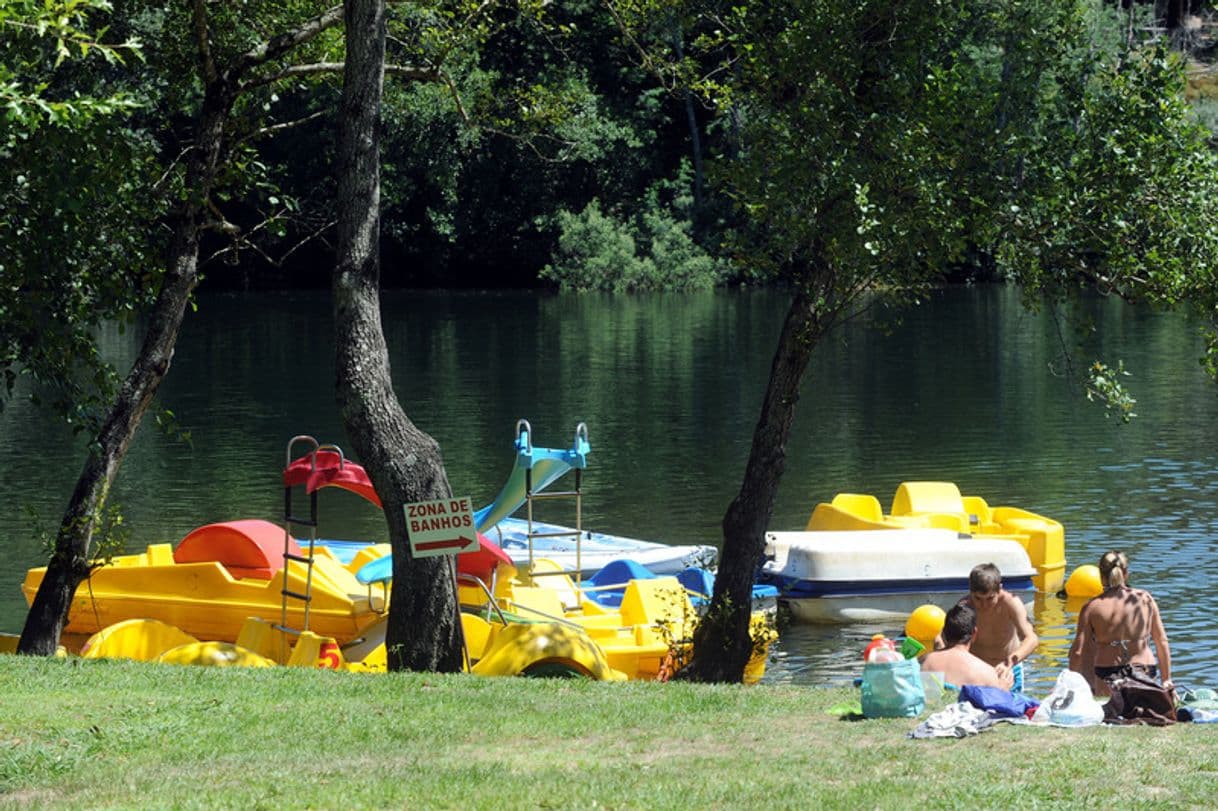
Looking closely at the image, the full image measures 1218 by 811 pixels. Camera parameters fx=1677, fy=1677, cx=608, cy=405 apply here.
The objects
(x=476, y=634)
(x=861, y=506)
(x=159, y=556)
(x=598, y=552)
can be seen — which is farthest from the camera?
(x=861, y=506)

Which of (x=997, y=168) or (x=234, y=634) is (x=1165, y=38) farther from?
(x=234, y=634)

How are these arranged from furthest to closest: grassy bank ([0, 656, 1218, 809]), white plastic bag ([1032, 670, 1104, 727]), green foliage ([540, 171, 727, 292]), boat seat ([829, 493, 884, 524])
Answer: green foliage ([540, 171, 727, 292])
boat seat ([829, 493, 884, 524])
white plastic bag ([1032, 670, 1104, 727])
grassy bank ([0, 656, 1218, 809])

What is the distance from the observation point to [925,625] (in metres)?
16.4

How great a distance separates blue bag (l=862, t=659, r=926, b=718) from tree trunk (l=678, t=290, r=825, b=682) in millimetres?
3209

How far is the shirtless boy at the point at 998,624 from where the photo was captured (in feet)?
35.2

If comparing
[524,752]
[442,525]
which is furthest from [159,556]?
[524,752]

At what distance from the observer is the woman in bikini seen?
399 inches

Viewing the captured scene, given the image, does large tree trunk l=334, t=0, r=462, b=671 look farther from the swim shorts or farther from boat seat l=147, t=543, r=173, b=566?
boat seat l=147, t=543, r=173, b=566

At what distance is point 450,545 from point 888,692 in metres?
3.25

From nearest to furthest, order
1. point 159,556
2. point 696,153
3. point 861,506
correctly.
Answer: point 159,556, point 861,506, point 696,153

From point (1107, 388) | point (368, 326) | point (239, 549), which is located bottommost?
point (239, 549)

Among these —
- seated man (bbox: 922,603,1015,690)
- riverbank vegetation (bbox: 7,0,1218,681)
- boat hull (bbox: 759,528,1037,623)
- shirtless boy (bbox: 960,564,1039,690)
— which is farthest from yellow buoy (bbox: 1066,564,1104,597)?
seated man (bbox: 922,603,1015,690)

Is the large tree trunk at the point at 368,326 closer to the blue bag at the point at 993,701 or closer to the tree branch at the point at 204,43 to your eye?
the tree branch at the point at 204,43

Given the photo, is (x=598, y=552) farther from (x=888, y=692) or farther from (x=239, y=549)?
(x=888, y=692)
